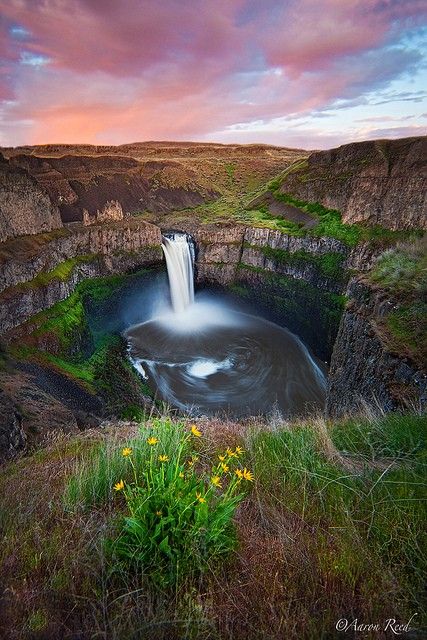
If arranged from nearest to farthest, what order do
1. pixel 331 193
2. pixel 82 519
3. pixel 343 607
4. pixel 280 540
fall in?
pixel 343 607 → pixel 280 540 → pixel 82 519 → pixel 331 193

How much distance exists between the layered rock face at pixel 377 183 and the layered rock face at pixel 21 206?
2674cm

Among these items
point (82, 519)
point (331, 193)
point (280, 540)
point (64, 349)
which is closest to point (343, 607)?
point (280, 540)

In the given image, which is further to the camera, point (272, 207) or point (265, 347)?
point (272, 207)

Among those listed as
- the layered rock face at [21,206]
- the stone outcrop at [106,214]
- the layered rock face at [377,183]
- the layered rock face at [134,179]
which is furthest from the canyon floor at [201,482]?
the layered rock face at [134,179]

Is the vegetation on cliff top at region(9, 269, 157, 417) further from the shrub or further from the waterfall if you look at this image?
the shrub

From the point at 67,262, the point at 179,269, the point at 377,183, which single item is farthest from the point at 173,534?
the point at 179,269

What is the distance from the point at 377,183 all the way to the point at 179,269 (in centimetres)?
2048

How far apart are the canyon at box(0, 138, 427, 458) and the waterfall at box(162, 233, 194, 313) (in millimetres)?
1286

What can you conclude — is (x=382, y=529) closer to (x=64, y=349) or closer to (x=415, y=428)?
(x=415, y=428)

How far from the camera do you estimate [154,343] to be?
30.8 meters

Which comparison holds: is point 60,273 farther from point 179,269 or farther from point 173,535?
point 173,535

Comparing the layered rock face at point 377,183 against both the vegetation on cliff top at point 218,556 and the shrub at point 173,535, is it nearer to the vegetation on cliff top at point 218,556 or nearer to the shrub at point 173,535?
the vegetation on cliff top at point 218,556

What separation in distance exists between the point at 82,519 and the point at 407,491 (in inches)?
120

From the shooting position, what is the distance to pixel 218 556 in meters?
2.82
